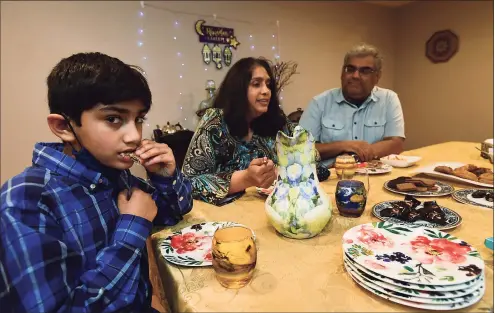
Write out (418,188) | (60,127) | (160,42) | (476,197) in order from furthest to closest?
(160,42), (418,188), (476,197), (60,127)

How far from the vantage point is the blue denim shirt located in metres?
2.36

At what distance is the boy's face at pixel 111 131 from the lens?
0.79 m

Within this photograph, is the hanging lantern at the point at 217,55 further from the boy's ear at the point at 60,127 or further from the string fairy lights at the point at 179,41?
the boy's ear at the point at 60,127

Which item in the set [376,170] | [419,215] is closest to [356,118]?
[376,170]

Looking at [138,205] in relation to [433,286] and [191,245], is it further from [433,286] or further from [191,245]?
[433,286]

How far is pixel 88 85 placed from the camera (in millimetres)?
784

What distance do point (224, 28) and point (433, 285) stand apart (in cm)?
341

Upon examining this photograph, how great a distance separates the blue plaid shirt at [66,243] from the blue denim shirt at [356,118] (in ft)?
5.97

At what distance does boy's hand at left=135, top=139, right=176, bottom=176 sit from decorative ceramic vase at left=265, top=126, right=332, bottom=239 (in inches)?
13.0

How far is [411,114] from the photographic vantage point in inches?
189

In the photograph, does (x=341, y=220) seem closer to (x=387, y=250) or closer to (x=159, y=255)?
(x=387, y=250)

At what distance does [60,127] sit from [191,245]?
1.44 feet

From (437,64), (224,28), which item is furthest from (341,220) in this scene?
(437,64)

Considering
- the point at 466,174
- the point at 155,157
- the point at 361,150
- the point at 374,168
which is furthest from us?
the point at 361,150
